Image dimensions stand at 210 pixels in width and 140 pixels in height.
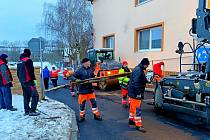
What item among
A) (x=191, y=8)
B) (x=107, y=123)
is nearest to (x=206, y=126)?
(x=107, y=123)

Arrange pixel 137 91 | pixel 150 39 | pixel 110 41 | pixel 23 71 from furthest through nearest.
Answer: pixel 110 41 → pixel 150 39 → pixel 23 71 → pixel 137 91

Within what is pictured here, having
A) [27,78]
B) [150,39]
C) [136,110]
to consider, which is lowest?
[136,110]

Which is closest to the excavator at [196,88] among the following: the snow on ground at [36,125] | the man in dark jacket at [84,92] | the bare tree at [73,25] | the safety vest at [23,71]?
the man in dark jacket at [84,92]

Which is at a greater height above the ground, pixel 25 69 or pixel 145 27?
pixel 145 27

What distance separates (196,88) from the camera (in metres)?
6.31

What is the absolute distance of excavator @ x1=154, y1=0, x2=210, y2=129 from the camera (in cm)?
615

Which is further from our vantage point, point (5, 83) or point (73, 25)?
point (73, 25)

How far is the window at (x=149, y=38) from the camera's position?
15398 mm

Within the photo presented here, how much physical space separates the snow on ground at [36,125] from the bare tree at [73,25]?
80.1 ft

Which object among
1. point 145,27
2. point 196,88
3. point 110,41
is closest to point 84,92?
point 196,88

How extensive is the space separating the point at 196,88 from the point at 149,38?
10.3 m

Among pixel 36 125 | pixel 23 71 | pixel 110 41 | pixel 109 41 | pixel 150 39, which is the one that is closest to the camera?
pixel 36 125

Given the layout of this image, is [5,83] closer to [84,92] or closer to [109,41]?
[84,92]

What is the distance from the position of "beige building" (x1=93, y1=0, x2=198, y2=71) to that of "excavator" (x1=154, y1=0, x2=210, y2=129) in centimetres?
543
